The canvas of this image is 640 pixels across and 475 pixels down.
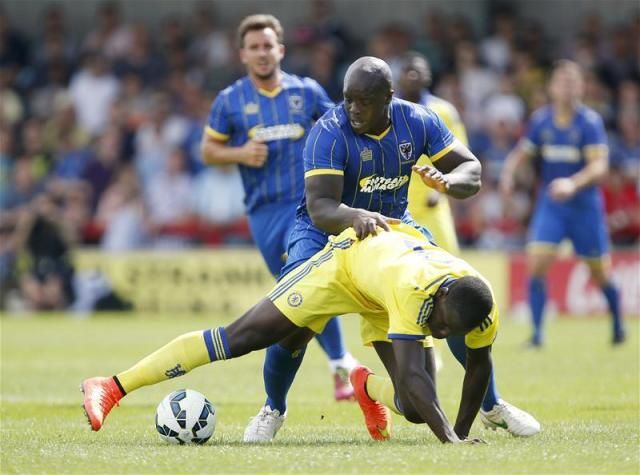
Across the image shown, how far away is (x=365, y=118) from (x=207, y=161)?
3.13m

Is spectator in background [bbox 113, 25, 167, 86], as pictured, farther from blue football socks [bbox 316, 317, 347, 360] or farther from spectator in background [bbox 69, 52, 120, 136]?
blue football socks [bbox 316, 317, 347, 360]

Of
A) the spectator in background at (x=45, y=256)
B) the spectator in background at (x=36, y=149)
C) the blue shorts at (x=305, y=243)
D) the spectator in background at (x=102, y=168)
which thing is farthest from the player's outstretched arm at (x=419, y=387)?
the spectator in background at (x=36, y=149)

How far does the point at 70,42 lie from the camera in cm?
2522

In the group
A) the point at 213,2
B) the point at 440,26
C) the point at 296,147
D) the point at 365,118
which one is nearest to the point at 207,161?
the point at 296,147

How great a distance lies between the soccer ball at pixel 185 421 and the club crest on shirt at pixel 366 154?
1655mm

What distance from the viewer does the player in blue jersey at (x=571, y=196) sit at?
1402cm

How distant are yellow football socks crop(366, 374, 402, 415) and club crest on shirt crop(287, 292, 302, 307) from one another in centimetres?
79

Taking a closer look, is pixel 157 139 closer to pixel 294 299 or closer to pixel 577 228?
pixel 577 228

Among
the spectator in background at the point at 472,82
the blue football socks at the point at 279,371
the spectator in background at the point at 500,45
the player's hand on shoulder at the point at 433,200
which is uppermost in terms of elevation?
the spectator in background at the point at 500,45

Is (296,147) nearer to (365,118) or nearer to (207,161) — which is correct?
(207,161)

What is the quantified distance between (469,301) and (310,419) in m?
2.36

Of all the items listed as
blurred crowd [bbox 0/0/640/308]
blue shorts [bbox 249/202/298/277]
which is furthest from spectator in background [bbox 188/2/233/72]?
blue shorts [bbox 249/202/298/277]

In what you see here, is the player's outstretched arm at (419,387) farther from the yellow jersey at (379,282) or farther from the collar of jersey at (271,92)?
the collar of jersey at (271,92)

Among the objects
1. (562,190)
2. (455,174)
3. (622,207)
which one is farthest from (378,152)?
(622,207)
